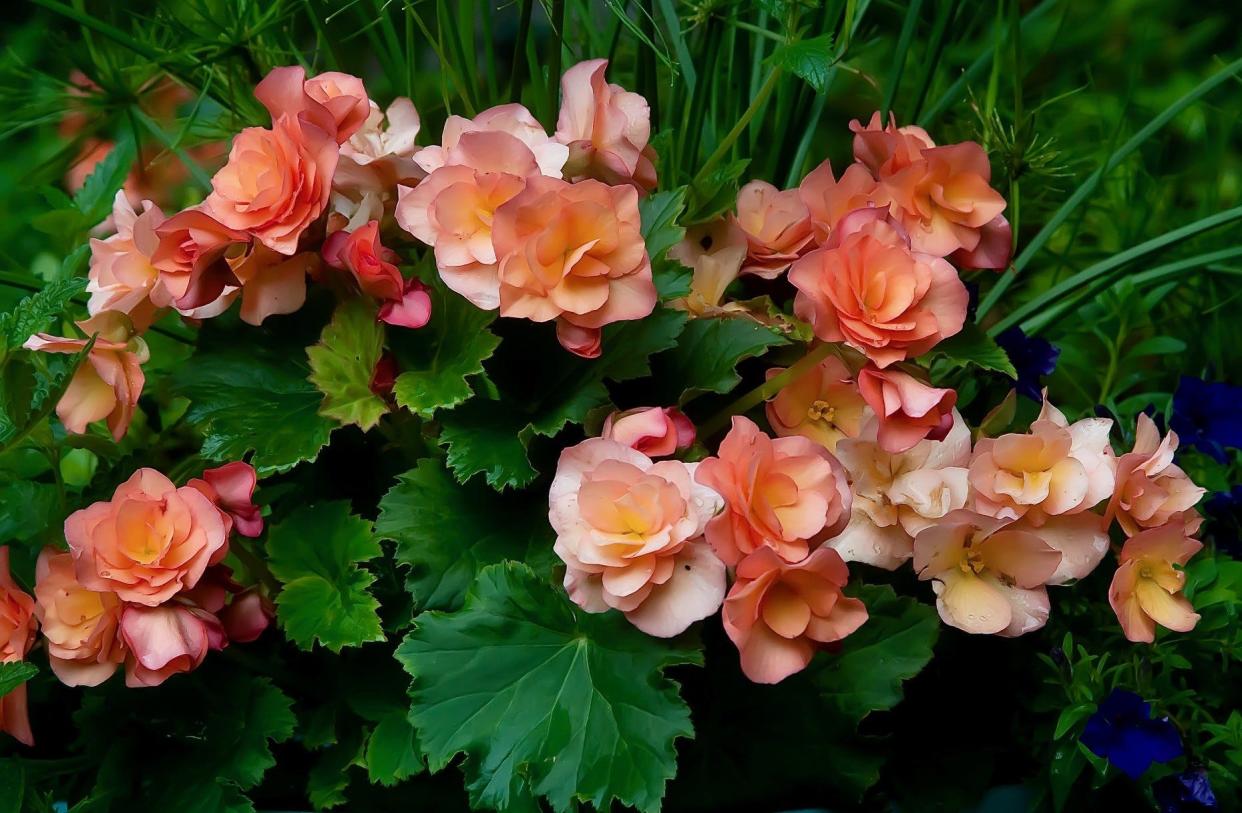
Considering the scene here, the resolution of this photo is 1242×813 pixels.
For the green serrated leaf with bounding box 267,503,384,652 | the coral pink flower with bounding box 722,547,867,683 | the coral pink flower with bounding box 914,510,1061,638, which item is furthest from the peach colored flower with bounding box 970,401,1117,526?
the green serrated leaf with bounding box 267,503,384,652

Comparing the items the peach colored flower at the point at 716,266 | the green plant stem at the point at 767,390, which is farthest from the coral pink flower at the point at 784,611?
the peach colored flower at the point at 716,266

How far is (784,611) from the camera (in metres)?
0.56

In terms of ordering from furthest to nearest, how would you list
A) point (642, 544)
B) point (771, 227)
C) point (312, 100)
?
point (771, 227), point (312, 100), point (642, 544)

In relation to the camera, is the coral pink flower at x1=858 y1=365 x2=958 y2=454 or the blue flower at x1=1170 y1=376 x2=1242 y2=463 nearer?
the coral pink flower at x1=858 y1=365 x2=958 y2=454

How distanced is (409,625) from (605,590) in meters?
0.19

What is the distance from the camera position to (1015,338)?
2.77 ft

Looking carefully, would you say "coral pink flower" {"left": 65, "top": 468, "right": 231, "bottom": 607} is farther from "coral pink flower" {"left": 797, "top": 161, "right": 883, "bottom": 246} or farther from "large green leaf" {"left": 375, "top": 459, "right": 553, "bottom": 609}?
"coral pink flower" {"left": 797, "top": 161, "right": 883, "bottom": 246}

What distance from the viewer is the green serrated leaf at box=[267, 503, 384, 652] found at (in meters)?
0.63

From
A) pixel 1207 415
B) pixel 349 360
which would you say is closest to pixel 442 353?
pixel 349 360

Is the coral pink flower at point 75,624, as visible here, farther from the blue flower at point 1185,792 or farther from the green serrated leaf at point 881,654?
the blue flower at point 1185,792

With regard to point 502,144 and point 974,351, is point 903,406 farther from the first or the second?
point 502,144

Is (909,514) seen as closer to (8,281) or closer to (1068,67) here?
(8,281)

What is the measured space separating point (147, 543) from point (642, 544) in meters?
0.26

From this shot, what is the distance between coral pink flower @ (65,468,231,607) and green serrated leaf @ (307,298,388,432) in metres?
0.10
